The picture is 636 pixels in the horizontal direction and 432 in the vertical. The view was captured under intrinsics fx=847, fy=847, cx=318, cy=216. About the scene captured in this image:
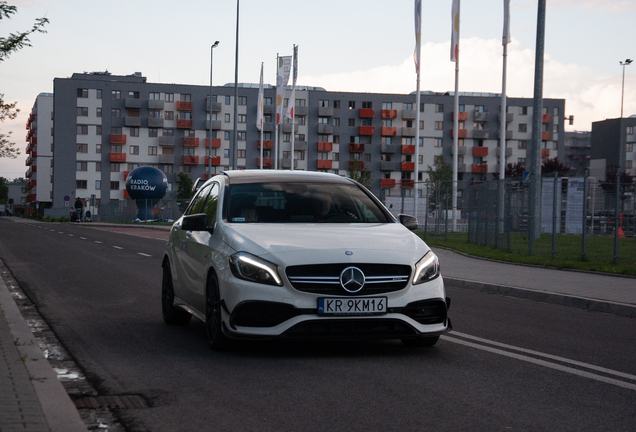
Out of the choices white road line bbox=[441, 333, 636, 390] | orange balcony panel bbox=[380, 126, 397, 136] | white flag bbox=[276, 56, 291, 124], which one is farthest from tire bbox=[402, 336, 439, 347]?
orange balcony panel bbox=[380, 126, 397, 136]

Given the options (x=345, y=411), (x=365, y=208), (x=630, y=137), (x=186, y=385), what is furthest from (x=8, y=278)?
(x=630, y=137)

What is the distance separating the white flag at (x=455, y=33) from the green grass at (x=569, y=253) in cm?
1516

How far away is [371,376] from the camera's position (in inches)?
237

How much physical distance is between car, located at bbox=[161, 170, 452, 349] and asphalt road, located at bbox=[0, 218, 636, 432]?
0.28 metres

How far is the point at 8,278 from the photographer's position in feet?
46.5

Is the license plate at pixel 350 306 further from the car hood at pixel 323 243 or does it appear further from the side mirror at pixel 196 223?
the side mirror at pixel 196 223

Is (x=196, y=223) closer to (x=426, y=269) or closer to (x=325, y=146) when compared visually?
(x=426, y=269)

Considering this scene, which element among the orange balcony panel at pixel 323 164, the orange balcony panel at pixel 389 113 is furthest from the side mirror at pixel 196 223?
the orange balcony panel at pixel 389 113

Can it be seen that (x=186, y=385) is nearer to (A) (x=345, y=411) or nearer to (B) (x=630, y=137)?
(A) (x=345, y=411)

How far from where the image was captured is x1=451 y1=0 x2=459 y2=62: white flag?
36.3 metres

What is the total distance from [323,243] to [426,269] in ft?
2.85

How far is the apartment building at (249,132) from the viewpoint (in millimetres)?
104438

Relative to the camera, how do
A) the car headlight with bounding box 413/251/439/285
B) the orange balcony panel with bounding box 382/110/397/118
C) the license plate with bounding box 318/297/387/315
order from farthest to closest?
the orange balcony panel with bounding box 382/110/397/118 → the car headlight with bounding box 413/251/439/285 → the license plate with bounding box 318/297/387/315

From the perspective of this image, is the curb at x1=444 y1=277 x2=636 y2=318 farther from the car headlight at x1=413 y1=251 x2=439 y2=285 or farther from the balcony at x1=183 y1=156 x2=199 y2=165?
the balcony at x1=183 y1=156 x2=199 y2=165
